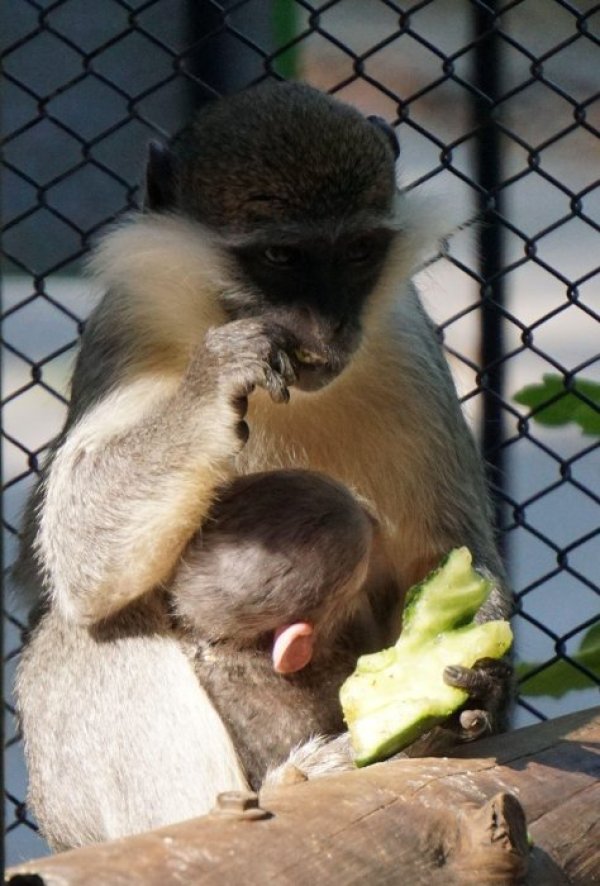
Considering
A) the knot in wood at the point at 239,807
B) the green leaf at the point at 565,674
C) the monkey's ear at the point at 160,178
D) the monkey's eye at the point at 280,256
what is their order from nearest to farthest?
the knot in wood at the point at 239,807, the monkey's eye at the point at 280,256, the monkey's ear at the point at 160,178, the green leaf at the point at 565,674

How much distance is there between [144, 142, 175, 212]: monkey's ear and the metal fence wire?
412 mm

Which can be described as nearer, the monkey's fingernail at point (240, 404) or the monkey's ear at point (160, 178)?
the monkey's fingernail at point (240, 404)

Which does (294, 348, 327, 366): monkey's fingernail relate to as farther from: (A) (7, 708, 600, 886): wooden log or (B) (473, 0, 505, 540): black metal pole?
(B) (473, 0, 505, 540): black metal pole

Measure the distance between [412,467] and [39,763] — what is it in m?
1.18

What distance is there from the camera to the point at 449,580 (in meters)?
3.57

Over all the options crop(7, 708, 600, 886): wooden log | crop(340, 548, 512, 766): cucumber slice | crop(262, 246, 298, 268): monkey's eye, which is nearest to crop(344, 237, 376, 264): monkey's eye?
crop(262, 246, 298, 268): monkey's eye

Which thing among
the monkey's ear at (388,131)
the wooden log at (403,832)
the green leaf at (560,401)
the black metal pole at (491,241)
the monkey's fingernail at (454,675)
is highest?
the monkey's ear at (388,131)

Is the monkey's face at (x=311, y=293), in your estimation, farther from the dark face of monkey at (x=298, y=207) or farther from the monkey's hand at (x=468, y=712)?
the monkey's hand at (x=468, y=712)

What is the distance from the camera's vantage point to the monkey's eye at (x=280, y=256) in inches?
141

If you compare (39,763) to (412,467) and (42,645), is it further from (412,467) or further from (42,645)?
Answer: (412,467)

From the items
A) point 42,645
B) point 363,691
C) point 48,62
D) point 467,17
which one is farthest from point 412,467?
point 467,17

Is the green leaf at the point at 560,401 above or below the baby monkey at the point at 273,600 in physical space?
below

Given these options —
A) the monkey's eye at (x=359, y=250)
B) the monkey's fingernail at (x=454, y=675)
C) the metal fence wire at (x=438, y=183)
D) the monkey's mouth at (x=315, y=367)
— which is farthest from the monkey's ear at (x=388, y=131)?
the monkey's fingernail at (x=454, y=675)

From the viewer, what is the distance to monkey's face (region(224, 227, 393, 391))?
136 inches
